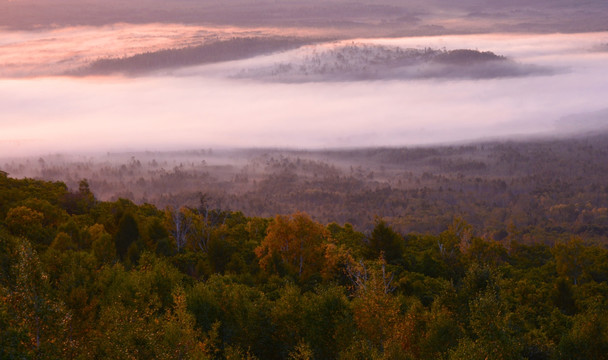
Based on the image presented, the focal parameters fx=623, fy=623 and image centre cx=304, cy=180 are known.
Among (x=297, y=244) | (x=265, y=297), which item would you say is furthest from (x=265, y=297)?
(x=297, y=244)

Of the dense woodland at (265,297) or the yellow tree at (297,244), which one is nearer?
the dense woodland at (265,297)

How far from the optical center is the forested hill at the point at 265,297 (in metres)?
46.1

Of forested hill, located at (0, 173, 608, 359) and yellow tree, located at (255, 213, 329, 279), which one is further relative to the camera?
yellow tree, located at (255, 213, 329, 279)

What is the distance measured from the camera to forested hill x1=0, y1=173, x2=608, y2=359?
46125 millimetres

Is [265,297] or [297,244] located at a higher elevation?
[265,297]

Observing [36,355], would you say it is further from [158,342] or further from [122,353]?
[158,342]

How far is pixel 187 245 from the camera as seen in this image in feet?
369

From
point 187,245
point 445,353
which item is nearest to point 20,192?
point 187,245

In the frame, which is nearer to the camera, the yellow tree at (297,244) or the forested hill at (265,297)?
→ the forested hill at (265,297)

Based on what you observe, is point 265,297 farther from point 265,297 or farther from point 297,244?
point 297,244

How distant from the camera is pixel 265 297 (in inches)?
2746

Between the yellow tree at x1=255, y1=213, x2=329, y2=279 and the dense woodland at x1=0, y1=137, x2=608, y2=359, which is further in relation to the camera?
the yellow tree at x1=255, y1=213, x2=329, y2=279

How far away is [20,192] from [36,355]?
284ft

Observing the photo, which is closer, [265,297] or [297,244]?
[265,297]
